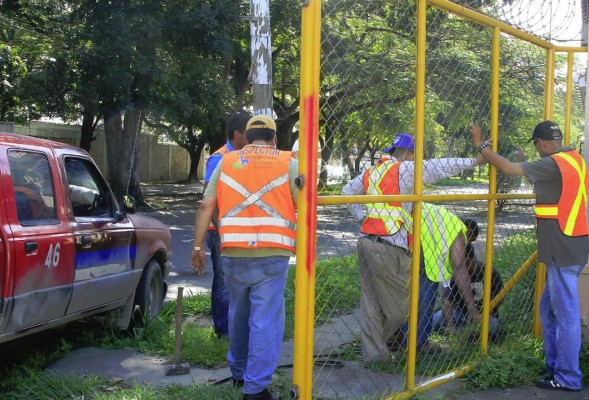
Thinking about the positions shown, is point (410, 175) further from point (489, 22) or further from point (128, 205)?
point (128, 205)

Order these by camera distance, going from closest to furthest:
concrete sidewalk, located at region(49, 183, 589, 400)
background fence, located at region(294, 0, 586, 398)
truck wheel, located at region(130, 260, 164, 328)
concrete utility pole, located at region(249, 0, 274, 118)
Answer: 1. background fence, located at region(294, 0, 586, 398)
2. concrete sidewalk, located at region(49, 183, 589, 400)
3. truck wheel, located at region(130, 260, 164, 328)
4. concrete utility pole, located at region(249, 0, 274, 118)

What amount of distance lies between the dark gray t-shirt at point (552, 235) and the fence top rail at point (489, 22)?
42.9 inches

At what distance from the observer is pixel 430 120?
4938 millimetres

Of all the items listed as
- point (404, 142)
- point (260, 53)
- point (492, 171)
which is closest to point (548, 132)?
point (492, 171)

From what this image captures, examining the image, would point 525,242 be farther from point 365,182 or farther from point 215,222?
point 215,222

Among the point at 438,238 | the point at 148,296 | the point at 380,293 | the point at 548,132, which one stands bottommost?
the point at 148,296

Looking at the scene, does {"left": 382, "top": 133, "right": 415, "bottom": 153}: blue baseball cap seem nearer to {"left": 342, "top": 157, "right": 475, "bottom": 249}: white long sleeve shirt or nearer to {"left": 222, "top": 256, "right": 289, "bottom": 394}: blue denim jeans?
{"left": 342, "top": 157, "right": 475, "bottom": 249}: white long sleeve shirt

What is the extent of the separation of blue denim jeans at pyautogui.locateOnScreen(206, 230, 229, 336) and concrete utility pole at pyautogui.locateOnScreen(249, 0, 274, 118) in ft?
7.28

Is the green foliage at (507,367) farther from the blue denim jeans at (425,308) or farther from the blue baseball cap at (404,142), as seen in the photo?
the blue baseball cap at (404,142)

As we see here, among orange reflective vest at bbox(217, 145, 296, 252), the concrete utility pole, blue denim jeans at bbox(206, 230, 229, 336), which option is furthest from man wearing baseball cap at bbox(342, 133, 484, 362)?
the concrete utility pole

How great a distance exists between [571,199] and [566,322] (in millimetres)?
891

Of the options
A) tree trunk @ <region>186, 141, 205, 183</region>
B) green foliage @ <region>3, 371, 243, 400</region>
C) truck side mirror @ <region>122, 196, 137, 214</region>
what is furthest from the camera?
tree trunk @ <region>186, 141, 205, 183</region>

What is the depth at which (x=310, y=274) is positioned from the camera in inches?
152

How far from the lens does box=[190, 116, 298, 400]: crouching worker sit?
4.26 meters
